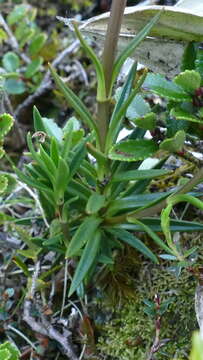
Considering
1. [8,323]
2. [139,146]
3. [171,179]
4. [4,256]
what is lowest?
[8,323]

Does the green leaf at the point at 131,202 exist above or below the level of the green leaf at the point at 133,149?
below

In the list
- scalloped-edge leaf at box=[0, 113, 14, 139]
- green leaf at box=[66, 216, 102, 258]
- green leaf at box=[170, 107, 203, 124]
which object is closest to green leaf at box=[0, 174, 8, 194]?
scalloped-edge leaf at box=[0, 113, 14, 139]

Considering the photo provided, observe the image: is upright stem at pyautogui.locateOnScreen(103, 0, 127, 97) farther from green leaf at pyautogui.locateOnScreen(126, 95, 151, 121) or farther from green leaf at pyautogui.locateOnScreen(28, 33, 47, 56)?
green leaf at pyautogui.locateOnScreen(28, 33, 47, 56)

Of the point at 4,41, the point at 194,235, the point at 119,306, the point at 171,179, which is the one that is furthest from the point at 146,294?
the point at 4,41

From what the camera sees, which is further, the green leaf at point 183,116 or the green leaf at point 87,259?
the green leaf at point 87,259

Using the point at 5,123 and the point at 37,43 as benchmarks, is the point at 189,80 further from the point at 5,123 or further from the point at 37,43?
the point at 37,43

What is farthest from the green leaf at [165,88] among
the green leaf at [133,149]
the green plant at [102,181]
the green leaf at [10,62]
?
the green leaf at [10,62]

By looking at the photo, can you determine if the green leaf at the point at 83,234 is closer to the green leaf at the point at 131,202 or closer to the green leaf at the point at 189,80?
the green leaf at the point at 131,202

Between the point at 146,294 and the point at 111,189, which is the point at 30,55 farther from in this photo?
the point at 146,294
